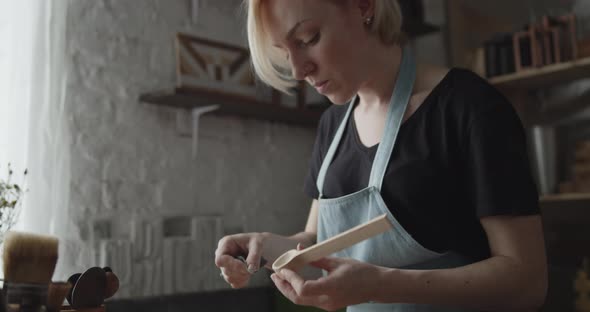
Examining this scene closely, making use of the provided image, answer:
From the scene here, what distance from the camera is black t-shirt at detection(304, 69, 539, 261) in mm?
1085

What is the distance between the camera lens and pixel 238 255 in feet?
4.38

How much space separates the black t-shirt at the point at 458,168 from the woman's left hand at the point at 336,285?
0.82 feet

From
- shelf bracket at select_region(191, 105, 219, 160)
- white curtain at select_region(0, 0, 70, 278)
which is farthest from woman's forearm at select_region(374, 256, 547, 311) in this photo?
shelf bracket at select_region(191, 105, 219, 160)

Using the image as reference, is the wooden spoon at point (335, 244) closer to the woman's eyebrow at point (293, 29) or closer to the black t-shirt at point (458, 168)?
the black t-shirt at point (458, 168)

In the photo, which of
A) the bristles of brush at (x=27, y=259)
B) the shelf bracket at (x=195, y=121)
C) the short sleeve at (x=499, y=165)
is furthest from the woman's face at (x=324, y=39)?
the shelf bracket at (x=195, y=121)

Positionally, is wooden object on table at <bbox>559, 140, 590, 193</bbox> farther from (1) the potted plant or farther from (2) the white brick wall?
(1) the potted plant

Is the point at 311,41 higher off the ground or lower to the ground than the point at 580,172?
higher

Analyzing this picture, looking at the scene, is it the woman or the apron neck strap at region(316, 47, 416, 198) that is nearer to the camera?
the woman

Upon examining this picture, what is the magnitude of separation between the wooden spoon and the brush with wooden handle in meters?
0.40

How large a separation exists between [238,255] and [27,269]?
18.3 inches

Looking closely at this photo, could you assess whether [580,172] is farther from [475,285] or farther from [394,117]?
[475,285]

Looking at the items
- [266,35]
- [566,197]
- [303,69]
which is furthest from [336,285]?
[566,197]

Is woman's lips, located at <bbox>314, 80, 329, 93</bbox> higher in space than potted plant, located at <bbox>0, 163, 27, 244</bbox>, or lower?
higher

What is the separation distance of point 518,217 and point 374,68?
47 centimetres
